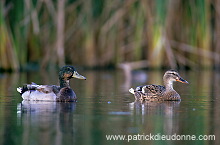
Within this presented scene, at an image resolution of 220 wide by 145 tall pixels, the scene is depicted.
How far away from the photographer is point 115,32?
18.9m

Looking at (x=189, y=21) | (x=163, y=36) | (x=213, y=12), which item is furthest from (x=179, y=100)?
(x=213, y=12)

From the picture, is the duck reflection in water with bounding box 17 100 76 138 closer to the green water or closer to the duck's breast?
the green water

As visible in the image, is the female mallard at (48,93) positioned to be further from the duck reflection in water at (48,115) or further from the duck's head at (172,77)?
the duck's head at (172,77)

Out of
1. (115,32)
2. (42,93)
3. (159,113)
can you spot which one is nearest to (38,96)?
(42,93)

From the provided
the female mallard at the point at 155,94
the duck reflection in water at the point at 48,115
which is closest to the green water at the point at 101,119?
the duck reflection in water at the point at 48,115

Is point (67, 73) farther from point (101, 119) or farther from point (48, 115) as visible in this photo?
point (101, 119)

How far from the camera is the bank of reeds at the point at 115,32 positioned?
17312mm

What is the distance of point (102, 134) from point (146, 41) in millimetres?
13144

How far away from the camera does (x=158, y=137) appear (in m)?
6.31

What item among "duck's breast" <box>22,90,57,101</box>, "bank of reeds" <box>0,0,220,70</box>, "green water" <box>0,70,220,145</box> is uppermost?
"bank of reeds" <box>0,0,220,70</box>

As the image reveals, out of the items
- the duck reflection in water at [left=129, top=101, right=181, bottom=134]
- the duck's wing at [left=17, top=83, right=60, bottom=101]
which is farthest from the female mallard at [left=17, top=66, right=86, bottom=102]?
the duck reflection in water at [left=129, top=101, right=181, bottom=134]

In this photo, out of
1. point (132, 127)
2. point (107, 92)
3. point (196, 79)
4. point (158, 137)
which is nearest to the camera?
point (158, 137)

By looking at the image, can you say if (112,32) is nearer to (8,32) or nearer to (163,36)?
(163,36)

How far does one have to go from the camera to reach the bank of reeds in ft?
56.8
